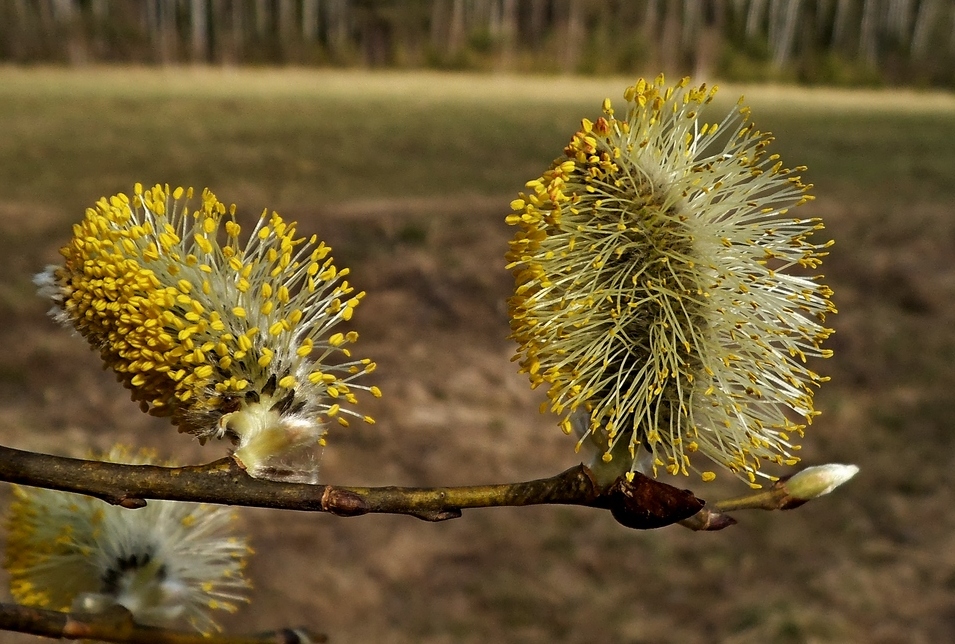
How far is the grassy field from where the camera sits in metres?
3.84

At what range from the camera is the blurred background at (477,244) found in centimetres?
392

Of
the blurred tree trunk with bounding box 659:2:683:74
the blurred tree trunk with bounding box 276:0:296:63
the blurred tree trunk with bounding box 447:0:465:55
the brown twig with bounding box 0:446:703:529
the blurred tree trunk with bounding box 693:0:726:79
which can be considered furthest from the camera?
the blurred tree trunk with bounding box 659:2:683:74

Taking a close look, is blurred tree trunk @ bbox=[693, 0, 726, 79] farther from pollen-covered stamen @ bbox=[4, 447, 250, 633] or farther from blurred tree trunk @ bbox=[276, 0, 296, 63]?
pollen-covered stamen @ bbox=[4, 447, 250, 633]

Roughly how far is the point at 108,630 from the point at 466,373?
4844 mm

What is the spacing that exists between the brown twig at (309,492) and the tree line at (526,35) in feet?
30.9

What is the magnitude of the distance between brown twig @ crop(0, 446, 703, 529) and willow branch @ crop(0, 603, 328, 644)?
0.12 meters

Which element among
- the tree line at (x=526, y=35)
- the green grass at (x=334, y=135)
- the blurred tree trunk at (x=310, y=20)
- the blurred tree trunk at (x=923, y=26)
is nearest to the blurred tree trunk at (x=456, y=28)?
the tree line at (x=526, y=35)

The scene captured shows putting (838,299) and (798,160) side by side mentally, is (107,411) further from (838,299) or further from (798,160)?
(798,160)

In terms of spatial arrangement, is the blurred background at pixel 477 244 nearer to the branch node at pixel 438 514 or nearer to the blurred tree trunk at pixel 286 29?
the blurred tree trunk at pixel 286 29

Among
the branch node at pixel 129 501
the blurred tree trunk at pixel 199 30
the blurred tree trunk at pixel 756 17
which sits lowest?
the blurred tree trunk at pixel 199 30

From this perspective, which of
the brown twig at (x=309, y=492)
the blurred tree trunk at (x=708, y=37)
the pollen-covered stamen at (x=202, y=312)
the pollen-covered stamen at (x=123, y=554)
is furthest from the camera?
the blurred tree trunk at (x=708, y=37)

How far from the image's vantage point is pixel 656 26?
36.7 ft

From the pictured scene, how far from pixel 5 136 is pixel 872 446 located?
21.3 ft

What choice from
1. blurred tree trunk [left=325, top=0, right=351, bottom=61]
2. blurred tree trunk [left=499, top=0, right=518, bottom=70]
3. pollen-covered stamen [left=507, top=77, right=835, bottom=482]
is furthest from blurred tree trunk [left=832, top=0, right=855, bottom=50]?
pollen-covered stamen [left=507, top=77, right=835, bottom=482]
